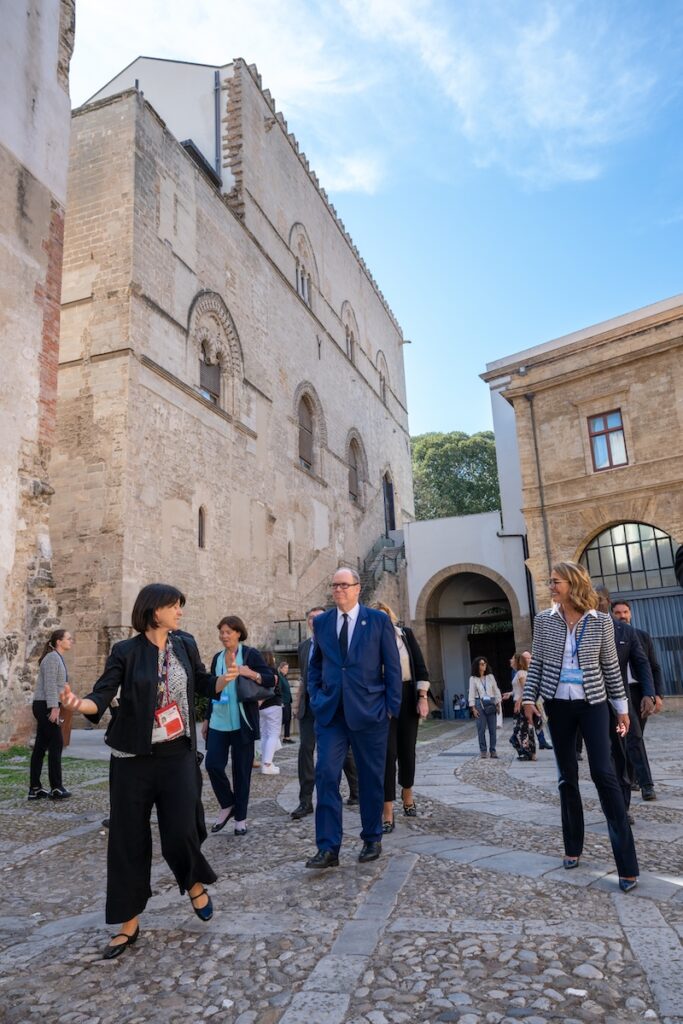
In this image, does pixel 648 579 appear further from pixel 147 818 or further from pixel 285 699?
pixel 147 818

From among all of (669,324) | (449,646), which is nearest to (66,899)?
(669,324)

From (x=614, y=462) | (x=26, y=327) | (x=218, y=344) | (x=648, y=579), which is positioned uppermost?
(x=218, y=344)

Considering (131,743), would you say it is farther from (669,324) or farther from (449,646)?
(449,646)

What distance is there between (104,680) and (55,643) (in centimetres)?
435

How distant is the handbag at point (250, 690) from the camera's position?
5184 millimetres

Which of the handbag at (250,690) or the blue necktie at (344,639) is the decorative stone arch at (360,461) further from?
the blue necktie at (344,639)

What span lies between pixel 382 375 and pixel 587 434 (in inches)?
696

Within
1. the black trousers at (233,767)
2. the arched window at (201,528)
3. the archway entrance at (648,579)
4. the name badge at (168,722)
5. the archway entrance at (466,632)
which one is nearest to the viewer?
the name badge at (168,722)

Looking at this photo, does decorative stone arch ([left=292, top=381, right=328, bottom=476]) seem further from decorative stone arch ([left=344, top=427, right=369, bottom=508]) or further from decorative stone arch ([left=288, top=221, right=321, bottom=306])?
decorative stone arch ([left=288, top=221, right=321, bottom=306])

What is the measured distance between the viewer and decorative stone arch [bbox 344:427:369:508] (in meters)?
29.5

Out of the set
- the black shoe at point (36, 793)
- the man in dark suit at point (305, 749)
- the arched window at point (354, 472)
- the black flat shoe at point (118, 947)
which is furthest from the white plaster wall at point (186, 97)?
the black flat shoe at point (118, 947)

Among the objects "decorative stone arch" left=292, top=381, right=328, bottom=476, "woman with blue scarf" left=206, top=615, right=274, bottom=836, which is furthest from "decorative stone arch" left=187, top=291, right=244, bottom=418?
"woman with blue scarf" left=206, top=615, right=274, bottom=836

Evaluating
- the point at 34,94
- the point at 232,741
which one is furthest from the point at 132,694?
the point at 34,94

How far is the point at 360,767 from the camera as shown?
439 cm
